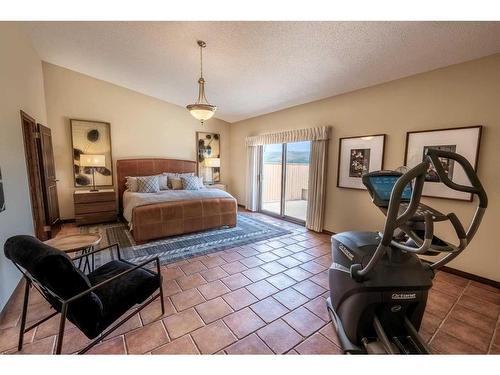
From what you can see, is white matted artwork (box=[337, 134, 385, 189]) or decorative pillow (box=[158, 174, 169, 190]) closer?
white matted artwork (box=[337, 134, 385, 189])

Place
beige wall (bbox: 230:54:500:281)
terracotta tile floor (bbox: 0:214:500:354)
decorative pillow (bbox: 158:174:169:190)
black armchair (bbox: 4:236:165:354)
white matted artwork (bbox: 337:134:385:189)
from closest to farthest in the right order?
black armchair (bbox: 4:236:165:354), terracotta tile floor (bbox: 0:214:500:354), beige wall (bbox: 230:54:500:281), white matted artwork (bbox: 337:134:385:189), decorative pillow (bbox: 158:174:169:190)

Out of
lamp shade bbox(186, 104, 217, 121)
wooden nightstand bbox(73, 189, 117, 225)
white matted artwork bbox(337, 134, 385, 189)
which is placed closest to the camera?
lamp shade bbox(186, 104, 217, 121)

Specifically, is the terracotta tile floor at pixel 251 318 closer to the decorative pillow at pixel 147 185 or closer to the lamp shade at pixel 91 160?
the decorative pillow at pixel 147 185

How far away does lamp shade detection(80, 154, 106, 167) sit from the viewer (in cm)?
437

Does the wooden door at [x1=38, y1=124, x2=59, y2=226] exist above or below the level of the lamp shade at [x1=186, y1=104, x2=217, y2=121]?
below

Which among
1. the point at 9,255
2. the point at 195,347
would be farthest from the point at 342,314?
the point at 9,255

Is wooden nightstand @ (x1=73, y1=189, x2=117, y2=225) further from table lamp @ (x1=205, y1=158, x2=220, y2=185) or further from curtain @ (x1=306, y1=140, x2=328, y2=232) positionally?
curtain @ (x1=306, y1=140, x2=328, y2=232)

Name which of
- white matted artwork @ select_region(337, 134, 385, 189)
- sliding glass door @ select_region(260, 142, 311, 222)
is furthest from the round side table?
sliding glass door @ select_region(260, 142, 311, 222)

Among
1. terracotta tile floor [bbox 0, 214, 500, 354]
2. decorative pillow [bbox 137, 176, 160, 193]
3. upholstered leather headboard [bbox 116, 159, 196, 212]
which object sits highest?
upholstered leather headboard [bbox 116, 159, 196, 212]

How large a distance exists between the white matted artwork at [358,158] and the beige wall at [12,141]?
13.6 ft

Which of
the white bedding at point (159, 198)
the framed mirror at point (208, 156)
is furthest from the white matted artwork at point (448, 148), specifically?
the framed mirror at point (208, 156)

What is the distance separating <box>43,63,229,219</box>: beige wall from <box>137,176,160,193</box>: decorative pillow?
2.83 feet

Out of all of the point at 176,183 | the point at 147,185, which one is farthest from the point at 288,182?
the point at 147,185

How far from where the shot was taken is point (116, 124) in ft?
16.1
